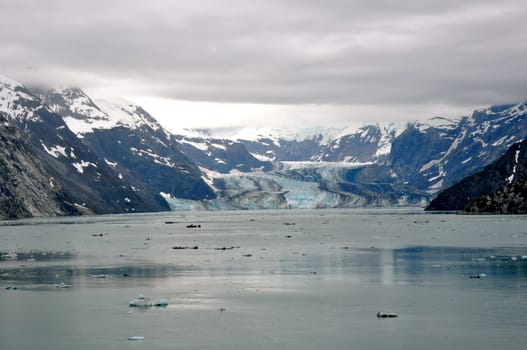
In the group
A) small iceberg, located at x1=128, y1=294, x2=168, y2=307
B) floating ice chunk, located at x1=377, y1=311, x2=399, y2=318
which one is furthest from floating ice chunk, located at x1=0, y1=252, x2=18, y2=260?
floating ice chunk, located at x1=377, y1=311, x2=399, y2=318

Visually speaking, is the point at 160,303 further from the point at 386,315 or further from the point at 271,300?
the point at 386,315

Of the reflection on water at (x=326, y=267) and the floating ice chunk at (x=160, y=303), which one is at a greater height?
the floating ice chunk at (x=160, y=303)

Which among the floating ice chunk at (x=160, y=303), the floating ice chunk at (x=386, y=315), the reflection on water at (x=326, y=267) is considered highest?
the floating ice chunk at (x=160, y=303)

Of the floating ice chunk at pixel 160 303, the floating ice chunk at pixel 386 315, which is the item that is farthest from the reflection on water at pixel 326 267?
the floating ice chunk at pixel 386 315

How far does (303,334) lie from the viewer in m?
38.0

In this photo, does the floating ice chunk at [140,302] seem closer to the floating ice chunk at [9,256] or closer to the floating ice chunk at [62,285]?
the floating ice chunk at [62,285]

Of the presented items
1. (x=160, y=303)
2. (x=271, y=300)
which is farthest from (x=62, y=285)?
(x=271, y=300)

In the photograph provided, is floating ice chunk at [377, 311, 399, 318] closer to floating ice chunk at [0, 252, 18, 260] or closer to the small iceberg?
the small iceberg

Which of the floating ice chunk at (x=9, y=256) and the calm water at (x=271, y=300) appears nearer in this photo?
the calm water at (x=271, y=300)

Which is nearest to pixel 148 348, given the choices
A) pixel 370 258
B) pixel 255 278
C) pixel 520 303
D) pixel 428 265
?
pixel 520 303

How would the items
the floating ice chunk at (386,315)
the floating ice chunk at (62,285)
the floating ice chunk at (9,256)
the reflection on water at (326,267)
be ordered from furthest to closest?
the floating ice chunk at (9,256) → the reflection on water at (326,267) → the floating ice chunk at (62,285) → the floating ice chunk at (386,315)

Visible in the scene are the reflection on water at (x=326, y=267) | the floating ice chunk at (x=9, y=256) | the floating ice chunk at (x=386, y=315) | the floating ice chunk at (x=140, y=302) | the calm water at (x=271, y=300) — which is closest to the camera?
the calm water at (x=271, y=300)

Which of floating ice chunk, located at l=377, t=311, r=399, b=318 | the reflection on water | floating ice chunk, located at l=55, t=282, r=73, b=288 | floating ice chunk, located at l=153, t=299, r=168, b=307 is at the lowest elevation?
the reflection on water

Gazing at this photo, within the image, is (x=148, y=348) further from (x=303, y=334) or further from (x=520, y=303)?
(x=520, y=303)
